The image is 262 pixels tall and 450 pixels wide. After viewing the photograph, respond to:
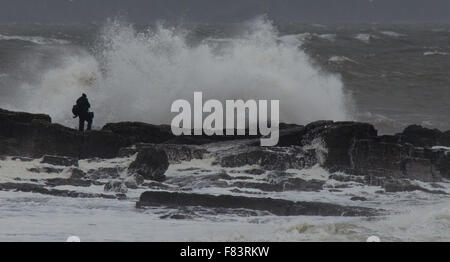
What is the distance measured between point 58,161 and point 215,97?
9396mm

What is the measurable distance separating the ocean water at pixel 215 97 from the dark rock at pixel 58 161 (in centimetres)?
22

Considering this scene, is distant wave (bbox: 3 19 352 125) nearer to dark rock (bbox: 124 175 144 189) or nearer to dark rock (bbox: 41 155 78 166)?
dark rock (bbox: 41 155 78 166)

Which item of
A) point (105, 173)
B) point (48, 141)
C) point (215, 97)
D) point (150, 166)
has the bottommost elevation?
point (105, 173)

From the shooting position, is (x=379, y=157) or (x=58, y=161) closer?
(x=58, y=161)

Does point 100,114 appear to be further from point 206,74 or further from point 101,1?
point 101,1

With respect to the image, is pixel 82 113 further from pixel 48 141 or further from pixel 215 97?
pixel 215 97

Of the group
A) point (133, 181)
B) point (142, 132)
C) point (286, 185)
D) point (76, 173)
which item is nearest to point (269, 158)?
point (286, 185)

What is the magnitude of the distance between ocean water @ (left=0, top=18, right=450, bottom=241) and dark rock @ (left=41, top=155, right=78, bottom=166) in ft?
0.71

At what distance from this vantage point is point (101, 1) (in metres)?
163

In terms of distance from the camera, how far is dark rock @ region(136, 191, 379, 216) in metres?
14.3

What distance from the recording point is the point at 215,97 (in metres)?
Result: 25.6

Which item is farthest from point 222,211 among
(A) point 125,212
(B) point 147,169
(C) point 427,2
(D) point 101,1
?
(C) point 427,2

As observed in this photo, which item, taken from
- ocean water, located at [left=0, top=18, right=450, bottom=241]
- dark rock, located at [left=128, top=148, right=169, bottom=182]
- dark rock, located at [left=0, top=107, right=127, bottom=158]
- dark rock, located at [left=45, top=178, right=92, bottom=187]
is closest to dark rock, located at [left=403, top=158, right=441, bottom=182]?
Answer: ocean water, located at [left=0, top=18, right=450, bottom=241]
